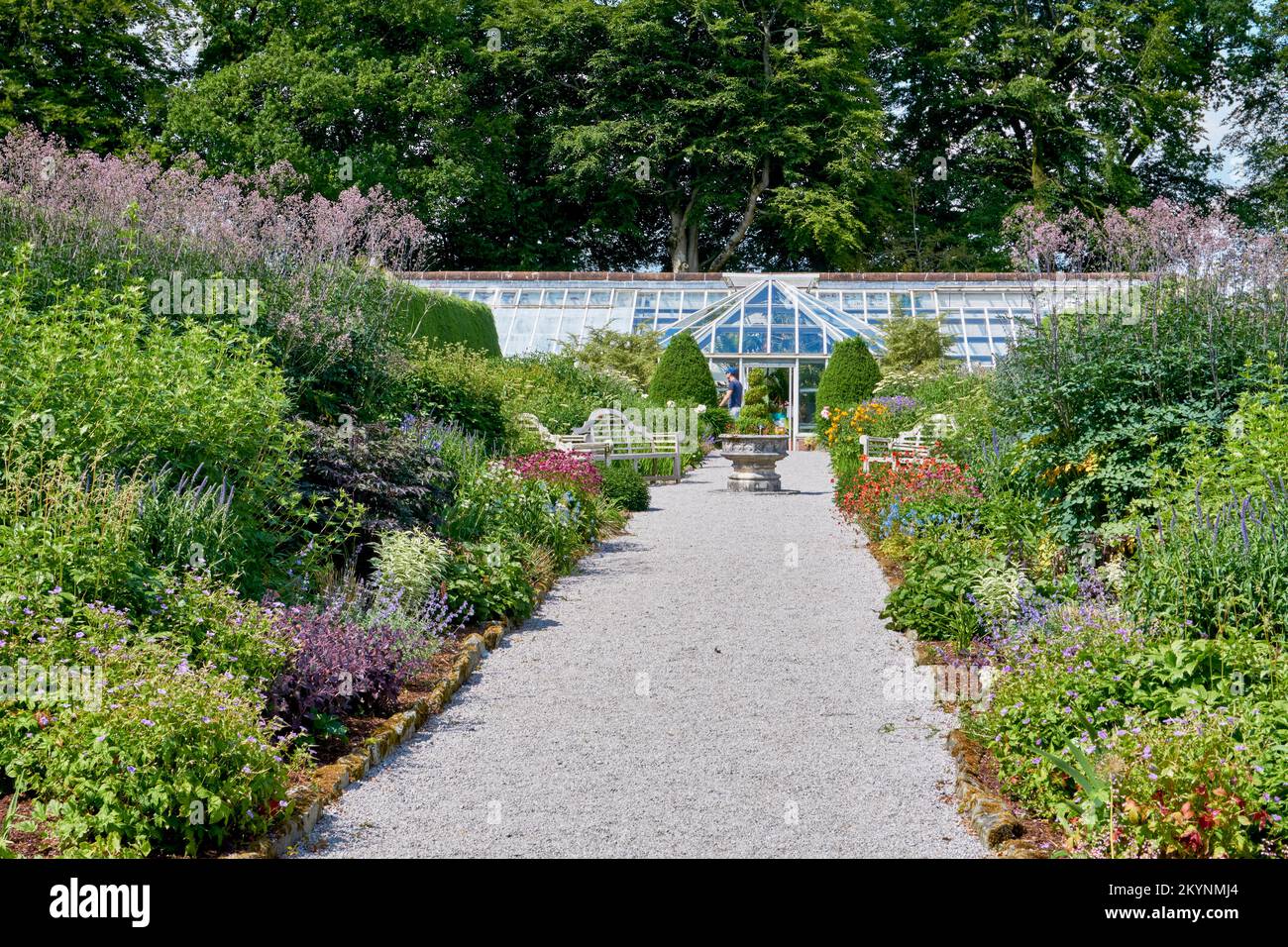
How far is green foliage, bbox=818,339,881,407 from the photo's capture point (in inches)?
823

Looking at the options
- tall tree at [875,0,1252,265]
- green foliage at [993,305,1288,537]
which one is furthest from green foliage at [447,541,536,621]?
tall tree at [875,0,1252,265]

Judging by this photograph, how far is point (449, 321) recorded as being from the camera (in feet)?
63.7

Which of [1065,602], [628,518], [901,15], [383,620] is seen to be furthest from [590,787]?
[901,15]

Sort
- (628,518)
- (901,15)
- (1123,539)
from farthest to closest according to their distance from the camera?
(901,15) < (628,518) < (1123,539)

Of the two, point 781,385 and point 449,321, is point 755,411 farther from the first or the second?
point 449,321

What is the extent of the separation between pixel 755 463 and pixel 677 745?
10.5m

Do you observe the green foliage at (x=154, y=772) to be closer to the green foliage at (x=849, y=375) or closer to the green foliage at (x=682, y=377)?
the green foliage at (x=682, y=377)

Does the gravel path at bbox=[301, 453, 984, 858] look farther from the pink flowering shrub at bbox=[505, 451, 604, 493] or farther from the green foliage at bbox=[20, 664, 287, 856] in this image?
the pink flowering shrub at bbox=[505, 451, 604, 493]

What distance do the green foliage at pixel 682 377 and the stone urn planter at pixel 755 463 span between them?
4.94 meters

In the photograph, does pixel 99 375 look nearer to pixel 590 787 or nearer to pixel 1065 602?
pixel 590 787

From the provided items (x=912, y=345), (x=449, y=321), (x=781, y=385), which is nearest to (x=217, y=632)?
(x=449, y=321)

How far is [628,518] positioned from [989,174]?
23.8 metres

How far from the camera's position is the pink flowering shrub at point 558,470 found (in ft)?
33.8

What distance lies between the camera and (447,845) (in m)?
3.86
